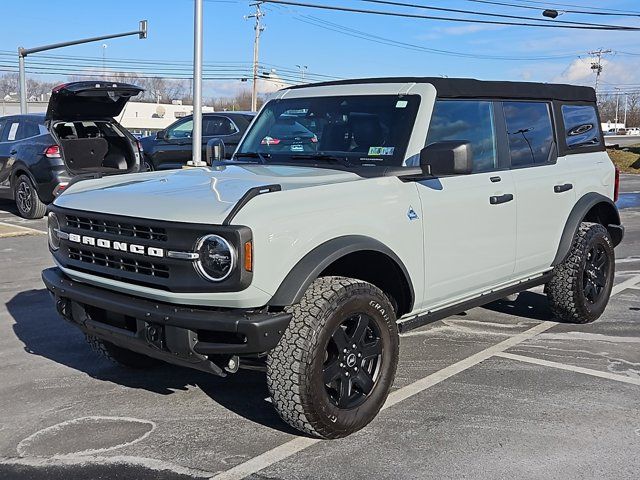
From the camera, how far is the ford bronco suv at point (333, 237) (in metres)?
3.48

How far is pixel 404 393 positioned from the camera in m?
4.53

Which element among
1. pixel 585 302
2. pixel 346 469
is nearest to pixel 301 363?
pixel 346 469

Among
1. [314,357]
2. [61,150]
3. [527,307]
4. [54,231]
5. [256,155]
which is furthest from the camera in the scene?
[61,150]

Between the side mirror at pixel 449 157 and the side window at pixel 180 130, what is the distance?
12371 mm

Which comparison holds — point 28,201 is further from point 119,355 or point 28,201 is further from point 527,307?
point 527,307

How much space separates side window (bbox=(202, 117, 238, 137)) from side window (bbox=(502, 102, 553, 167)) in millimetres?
9305

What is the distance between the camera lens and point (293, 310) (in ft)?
11.7

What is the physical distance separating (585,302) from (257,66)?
5466 centimetres

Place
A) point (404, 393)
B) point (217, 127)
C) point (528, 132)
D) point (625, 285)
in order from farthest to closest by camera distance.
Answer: point (217, 127), point (625, 285), point (528, 132), point (404, 393)

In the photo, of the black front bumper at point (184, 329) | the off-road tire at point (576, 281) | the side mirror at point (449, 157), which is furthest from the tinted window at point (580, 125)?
the black front bumper at point (184, 329)

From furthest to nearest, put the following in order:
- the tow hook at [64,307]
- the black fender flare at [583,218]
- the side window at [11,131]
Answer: the side window at [11,131] < the black fender flare at [583,218] < the tow hook at [64,307]

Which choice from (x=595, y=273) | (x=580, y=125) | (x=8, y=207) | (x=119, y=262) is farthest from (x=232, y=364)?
(x=8, y=207)

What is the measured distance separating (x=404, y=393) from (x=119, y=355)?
1.91m

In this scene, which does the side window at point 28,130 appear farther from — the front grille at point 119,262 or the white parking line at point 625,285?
the white parking line at point 625,285
